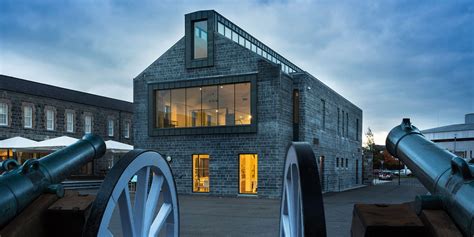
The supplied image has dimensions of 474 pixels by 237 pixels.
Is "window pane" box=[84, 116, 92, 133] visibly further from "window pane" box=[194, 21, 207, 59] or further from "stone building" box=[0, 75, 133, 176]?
"window pane" box=[194, 21, 207, 59]

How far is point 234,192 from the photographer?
17.6 metres

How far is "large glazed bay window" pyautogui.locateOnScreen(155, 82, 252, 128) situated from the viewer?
18.0 meters

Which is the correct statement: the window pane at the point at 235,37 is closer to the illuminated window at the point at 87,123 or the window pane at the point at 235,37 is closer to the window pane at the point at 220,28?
the window pane at the point at 220,28

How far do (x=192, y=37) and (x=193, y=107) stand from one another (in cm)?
317

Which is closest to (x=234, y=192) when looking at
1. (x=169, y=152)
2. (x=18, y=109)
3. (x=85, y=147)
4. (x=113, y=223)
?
(x=169, y=152)

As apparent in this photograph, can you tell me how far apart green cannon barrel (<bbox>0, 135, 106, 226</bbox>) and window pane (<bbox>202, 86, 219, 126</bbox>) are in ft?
45.4

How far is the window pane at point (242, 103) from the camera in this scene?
17.8 m

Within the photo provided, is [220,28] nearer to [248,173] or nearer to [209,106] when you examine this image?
[209,106]

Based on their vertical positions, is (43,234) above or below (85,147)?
below

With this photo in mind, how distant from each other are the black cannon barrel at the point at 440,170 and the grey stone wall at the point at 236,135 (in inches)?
510

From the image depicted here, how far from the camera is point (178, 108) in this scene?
19.4 metres

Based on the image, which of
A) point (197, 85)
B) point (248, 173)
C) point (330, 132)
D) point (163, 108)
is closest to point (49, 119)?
point (163, 108)

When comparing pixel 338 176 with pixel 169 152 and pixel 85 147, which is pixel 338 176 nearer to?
pixel 169 152

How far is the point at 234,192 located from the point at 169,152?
12.3ft
